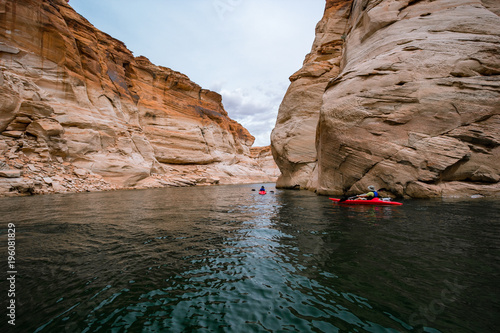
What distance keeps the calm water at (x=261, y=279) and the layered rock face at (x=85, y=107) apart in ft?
61.0

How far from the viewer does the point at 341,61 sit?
22250 mm

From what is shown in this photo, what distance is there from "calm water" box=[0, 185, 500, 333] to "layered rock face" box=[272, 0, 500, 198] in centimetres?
635

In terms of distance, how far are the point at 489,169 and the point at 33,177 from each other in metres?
30.4

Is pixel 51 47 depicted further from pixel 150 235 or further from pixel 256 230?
pixel 256 230

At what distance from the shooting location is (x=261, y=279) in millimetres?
3508

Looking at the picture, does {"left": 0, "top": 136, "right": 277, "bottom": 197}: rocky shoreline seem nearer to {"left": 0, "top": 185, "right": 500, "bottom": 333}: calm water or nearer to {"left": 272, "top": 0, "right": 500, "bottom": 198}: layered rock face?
{"left": 0, "top": 185, "right": 500, "bottom": 333}: calm water

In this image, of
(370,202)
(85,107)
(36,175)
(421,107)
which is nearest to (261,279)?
(370,202)

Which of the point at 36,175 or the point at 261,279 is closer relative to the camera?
the point at 261,279

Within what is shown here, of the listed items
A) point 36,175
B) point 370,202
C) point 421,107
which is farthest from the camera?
point 36,175

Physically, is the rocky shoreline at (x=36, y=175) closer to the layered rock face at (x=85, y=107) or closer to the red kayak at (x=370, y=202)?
the layered rock face at (x=85, y=107)

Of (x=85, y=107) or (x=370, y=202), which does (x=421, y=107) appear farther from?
(x=85, y=107)

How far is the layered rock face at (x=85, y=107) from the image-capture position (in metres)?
19.3

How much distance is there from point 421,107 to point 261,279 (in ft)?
44.7

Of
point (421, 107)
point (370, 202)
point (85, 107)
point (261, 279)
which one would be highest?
point (85, 107)
